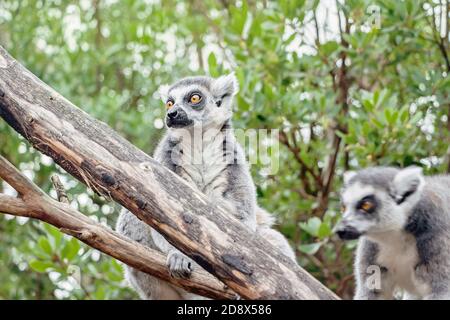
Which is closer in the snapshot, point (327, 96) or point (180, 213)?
point (180, 213)

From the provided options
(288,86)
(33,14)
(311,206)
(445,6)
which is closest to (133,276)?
(311,206)

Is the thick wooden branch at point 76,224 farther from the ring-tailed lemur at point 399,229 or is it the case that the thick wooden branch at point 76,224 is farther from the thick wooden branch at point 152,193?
the ring-tailed lemur at point 399,229

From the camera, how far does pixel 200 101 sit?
16.9 feet

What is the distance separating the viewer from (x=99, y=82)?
8.27 metres

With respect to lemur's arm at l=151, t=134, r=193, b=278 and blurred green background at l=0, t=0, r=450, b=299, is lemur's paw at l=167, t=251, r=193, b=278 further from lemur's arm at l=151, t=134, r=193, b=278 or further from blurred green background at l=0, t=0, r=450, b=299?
blurred green background at l=0, t=0, r=450, b=299

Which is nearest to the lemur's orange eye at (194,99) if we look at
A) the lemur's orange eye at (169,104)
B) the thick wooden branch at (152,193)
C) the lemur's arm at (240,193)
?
the lemur's orange eye at (169,104)

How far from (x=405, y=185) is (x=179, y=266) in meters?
1.58

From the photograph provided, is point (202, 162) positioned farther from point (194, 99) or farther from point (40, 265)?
point (40, 265)

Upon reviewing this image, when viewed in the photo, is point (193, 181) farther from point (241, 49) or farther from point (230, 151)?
point (241, 49)

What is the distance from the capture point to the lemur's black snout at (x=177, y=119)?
4918 millimetres

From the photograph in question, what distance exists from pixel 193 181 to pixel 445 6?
296 cm

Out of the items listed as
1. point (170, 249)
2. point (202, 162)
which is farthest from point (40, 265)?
point (202, 162)

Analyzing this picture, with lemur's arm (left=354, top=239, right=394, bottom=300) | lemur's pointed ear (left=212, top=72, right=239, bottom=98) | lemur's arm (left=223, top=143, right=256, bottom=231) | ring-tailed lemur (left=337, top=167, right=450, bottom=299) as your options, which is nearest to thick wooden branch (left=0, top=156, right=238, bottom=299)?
lemur's arm (left=223, top=143, right=256, bottom=231)

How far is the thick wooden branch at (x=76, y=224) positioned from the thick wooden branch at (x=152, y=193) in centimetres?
21
